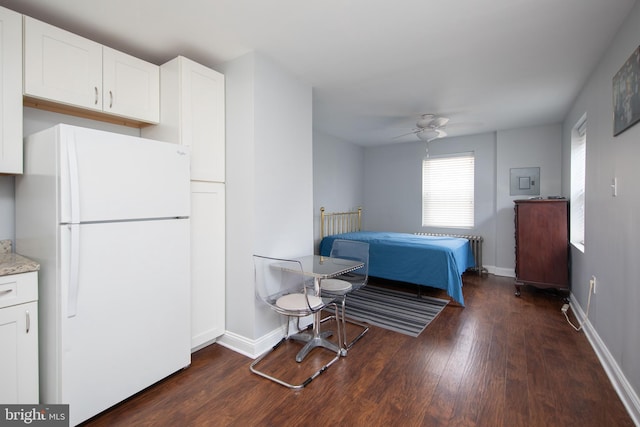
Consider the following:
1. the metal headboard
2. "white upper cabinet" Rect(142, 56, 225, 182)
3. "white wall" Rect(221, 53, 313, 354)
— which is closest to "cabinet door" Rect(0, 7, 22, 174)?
"white upper cabinet" Rect(142, 56, 225, 182)

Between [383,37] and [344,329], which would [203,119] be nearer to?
[383,37]

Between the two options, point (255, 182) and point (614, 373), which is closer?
point (614, 373)

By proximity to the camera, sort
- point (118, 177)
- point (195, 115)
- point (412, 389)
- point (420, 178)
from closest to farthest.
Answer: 1. point (118, 177)
2. point (412, 389)
3. point (195, 115)
4. point (420, 178)

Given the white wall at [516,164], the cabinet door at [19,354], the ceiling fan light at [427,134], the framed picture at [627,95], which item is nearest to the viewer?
the cabinet door at [19,354]

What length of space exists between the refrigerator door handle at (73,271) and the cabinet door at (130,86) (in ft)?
3.14

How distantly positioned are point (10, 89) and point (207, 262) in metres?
1.53

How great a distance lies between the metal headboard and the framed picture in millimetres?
3496

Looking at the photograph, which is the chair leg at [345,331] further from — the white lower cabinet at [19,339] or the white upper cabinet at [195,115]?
the white lower cabinet at [19,339]

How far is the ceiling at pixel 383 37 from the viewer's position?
175cm

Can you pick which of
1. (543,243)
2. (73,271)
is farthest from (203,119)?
(543,243)

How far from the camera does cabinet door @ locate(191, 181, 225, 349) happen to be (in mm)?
2244

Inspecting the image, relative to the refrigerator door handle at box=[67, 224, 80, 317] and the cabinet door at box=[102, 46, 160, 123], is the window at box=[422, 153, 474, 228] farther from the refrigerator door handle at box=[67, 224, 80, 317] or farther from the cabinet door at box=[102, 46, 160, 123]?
the refrigerator door handle at box=[67, 224, 80, 317]

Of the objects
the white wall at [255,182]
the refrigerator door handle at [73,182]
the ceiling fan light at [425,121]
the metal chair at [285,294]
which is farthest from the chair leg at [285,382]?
the ceiling fan light at [425,121]

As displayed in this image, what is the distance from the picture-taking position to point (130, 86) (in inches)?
83.0
